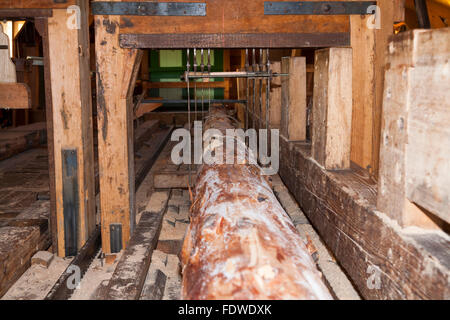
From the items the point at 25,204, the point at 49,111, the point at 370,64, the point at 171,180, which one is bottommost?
the point at 25,204

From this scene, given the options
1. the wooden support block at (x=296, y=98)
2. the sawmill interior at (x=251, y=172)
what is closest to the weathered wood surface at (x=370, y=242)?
the sawmill interior at (x=251, y=172)

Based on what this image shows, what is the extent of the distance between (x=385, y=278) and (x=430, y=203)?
42 cm

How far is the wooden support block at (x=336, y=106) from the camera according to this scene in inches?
104

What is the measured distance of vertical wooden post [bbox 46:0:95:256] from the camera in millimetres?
2953

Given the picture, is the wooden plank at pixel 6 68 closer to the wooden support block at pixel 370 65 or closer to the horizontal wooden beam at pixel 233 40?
the horizontal wooden beam at pixel 233 40

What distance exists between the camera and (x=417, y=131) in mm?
1460

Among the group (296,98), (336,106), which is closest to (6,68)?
(336,106)

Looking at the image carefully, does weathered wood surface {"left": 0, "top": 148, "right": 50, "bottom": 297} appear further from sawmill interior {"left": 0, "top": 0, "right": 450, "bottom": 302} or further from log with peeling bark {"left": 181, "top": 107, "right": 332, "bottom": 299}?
log with peeling bark {"left": 181, "top": 107, "right": 332, "bottom": 299}

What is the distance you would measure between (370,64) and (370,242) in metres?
1.34

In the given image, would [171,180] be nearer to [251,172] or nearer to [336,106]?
[251,172]

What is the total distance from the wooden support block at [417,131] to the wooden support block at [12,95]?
1.86m

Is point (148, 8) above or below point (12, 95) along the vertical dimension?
above

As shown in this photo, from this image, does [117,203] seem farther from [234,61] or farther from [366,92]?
[234,61]
